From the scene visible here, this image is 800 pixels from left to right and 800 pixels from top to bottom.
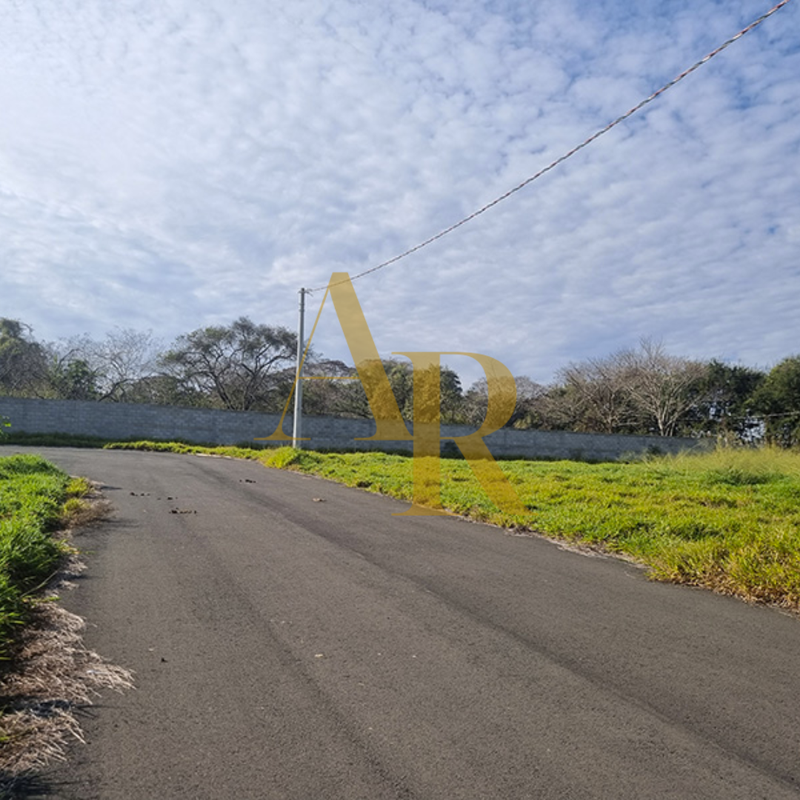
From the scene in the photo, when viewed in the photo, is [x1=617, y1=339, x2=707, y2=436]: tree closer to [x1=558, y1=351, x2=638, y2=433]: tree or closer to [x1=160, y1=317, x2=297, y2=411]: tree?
[x1=558, y1=351, x2=638, y2=433]: tree

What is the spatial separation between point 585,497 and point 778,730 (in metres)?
6.76

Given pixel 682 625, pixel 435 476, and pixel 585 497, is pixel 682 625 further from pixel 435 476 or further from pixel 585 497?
pixel 435 476

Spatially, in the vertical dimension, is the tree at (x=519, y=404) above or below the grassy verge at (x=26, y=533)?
above

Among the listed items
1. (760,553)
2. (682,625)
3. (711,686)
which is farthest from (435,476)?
(711,686)

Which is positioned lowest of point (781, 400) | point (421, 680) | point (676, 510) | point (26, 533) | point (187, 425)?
point (421, 680)

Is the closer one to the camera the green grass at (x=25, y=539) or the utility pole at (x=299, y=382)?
the green grass at (x=25, y=539)

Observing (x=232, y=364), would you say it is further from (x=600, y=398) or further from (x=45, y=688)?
(x=45, y=688)

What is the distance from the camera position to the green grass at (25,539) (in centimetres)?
360

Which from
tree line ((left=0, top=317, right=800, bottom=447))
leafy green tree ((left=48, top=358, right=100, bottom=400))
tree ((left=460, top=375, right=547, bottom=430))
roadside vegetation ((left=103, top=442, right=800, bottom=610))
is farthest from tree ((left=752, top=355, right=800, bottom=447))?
leafy green tree ((left=48, top=358, right=100, bottom=400))

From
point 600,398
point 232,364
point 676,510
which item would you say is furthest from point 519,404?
point 676,510

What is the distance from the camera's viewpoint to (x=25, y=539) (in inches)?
188

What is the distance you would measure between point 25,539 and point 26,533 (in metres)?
0.18

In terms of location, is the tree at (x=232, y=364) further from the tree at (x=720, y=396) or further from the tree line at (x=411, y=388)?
the tree at (x=720, y=396)

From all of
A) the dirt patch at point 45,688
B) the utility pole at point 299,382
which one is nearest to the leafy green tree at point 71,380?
the utility pole at point 299,382
